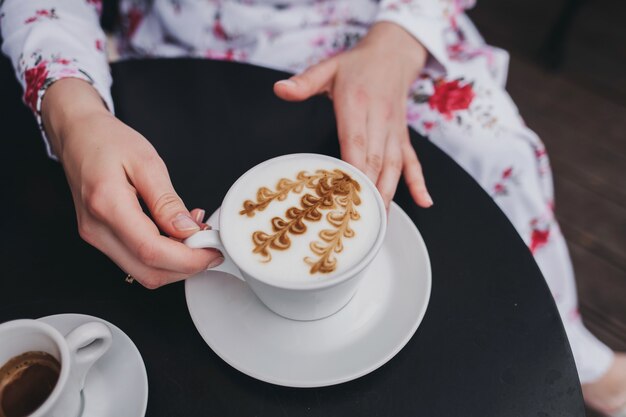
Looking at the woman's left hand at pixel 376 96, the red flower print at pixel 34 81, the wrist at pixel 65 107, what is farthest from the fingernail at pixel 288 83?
the red flower print at pixel 34 81

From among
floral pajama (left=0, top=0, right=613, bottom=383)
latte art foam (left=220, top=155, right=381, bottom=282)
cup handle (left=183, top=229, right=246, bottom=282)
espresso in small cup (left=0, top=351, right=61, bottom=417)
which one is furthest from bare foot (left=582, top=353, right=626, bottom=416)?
espresso in small cup (left=0, top=351, right=61, bottom=417)

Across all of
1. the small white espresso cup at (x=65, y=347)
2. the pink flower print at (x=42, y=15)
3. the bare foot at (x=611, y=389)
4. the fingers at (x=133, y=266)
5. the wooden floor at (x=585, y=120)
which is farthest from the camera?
the wooden floor at (x=585, y=120)

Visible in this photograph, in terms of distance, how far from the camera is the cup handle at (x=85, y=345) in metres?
0.52

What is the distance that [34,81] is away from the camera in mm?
772

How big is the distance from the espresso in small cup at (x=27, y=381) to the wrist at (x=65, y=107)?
30cm

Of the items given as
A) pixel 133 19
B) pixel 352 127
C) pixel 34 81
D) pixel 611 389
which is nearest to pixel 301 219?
pixel 352 127

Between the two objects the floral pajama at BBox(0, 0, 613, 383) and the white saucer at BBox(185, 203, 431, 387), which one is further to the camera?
the floral pajama at BBox(0, 0, 613, 383)

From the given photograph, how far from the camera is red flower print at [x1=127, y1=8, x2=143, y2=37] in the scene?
1114mm

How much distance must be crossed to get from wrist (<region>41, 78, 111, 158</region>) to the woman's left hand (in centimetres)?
27

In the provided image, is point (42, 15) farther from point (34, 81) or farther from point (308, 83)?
point (308, 83)

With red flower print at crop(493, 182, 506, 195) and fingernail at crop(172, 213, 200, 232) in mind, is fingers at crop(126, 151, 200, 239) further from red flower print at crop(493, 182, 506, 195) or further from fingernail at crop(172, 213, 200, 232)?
red flower print at crop(493, 182, 506, 195)

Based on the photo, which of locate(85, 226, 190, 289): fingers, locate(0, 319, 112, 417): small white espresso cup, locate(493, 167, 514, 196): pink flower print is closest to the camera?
locate(0, 319, 112, 417): small white espresso cup

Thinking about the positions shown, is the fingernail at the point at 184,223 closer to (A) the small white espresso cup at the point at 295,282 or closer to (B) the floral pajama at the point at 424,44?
(A) the small white espresso cup at the point at 295,282

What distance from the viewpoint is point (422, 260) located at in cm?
66
